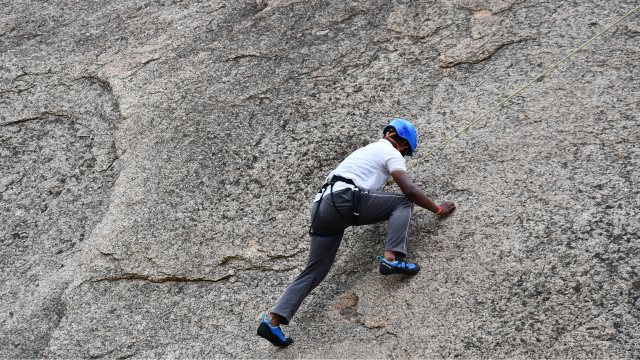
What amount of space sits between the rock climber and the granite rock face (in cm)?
23

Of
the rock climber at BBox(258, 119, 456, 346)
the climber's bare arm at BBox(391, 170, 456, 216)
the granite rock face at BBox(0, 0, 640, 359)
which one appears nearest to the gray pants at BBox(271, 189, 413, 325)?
the rock climber at BBox(258, 119, 456, 346)

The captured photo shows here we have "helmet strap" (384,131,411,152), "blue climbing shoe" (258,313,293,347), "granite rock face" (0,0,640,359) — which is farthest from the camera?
"helmet strap" (384,131,411,152)

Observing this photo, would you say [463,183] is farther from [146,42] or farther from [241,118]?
[146,42]

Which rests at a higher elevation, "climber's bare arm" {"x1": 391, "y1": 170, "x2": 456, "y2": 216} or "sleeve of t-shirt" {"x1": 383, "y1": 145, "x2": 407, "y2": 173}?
"sleeve of t-shirt" {"x1": 383, "y1": 145, "x2": 407, "y2": 173}

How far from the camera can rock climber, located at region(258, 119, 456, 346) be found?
10.3 ft

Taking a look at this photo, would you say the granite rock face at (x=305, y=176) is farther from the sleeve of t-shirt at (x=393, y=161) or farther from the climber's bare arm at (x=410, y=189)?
the sleeve of t-shirt at (x=393, y=161)

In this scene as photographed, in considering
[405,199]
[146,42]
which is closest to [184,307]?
[405,199]

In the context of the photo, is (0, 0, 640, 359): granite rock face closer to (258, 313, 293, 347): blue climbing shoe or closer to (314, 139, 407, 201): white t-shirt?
(258, 313, 293, 347): blue climbing shoe

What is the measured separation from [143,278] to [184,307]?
459 millimetres

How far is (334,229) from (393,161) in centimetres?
57

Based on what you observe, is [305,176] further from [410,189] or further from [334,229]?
[410,189]

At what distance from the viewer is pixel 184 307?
3643 millimetres

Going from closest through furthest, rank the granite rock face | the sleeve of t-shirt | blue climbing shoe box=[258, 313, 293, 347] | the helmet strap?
1. the granite rock face
2. blue climbing shoe box=[258, 313, 293, 347]
3. the sleeve of t-shirt
4. the helmet strap

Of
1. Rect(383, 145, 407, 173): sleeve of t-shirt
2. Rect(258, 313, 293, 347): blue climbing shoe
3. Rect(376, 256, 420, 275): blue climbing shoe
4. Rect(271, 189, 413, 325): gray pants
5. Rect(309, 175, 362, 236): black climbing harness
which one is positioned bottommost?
Rect(258, 313, 293, 347): blue climbing shoe
